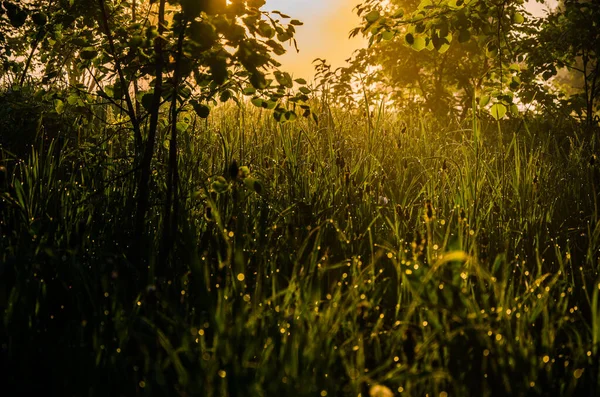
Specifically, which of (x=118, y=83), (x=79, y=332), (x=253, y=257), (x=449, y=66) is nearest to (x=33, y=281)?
(x=79, y=332)

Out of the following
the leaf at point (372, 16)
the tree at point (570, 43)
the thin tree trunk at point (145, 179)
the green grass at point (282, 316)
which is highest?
the tree at point (570, 43)

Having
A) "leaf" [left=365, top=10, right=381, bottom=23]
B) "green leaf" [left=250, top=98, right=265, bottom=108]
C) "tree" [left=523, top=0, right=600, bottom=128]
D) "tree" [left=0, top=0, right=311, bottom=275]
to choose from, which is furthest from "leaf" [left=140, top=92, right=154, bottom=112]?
"tree" [left=523, top=0, right=600, bottom=128]

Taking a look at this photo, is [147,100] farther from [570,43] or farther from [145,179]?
[570,43]

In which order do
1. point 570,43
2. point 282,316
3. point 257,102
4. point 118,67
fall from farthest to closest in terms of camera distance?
point 570,43 → point 118,67 → point 257,102 → point 282,316

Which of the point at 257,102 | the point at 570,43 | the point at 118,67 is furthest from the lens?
the point at 570,43

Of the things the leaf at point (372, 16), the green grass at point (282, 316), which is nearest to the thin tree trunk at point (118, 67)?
the green grass at point (282, 316)

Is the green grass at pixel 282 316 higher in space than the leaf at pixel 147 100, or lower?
lower

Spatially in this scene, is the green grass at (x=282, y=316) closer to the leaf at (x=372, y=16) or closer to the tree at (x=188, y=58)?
the tree at (x=188, y=58)

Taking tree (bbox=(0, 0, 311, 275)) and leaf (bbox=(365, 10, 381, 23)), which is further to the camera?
leaf (bbox=(365, 10, 381, 23))

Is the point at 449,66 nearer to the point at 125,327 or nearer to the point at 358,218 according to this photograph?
the point at 358,218

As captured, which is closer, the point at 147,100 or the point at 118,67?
the point at 147,100

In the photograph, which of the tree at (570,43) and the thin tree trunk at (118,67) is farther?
the tree at (570,43)

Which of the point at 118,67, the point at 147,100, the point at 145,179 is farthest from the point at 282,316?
the point at 118,67

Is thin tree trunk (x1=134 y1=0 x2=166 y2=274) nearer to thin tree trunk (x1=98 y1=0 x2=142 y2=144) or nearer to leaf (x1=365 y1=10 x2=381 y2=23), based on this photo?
thin tree trunk (x1=98 y1=0 x2=142 y2=144)
